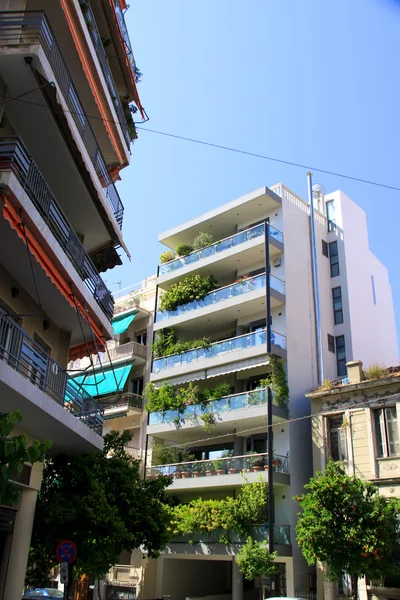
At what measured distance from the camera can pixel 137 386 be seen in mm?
34344

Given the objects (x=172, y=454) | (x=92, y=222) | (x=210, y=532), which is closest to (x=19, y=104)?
(x=92, y=222)

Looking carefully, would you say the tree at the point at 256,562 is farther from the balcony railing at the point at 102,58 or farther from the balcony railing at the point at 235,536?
the balcony railing at the point at 102,58

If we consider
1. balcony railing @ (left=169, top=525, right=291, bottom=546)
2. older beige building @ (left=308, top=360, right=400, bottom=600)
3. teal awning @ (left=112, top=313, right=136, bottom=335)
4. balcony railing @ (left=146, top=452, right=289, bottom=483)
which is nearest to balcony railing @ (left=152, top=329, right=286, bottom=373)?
older beige building @ (left=308, top=360, right=400, bottom=600)

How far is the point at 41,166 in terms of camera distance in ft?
44.7

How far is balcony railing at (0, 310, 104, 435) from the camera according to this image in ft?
36.3

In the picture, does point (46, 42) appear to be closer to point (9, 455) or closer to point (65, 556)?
point (9, 455)

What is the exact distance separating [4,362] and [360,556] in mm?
12832

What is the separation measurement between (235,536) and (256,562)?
2335 millimetres

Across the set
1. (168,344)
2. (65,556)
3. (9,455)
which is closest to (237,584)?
(168,344)

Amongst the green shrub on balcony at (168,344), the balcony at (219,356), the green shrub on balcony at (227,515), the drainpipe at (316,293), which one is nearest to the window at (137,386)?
the green shrub on balcony at (168,344)

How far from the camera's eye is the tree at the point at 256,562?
2142 cm

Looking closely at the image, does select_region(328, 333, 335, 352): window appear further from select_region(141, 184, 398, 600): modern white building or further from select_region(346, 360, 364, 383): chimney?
select_region(346, 360, 364, 383): chimney

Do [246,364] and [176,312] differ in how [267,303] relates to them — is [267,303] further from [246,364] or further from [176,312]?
[176,312]

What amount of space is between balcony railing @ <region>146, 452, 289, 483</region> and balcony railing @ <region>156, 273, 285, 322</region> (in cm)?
770
